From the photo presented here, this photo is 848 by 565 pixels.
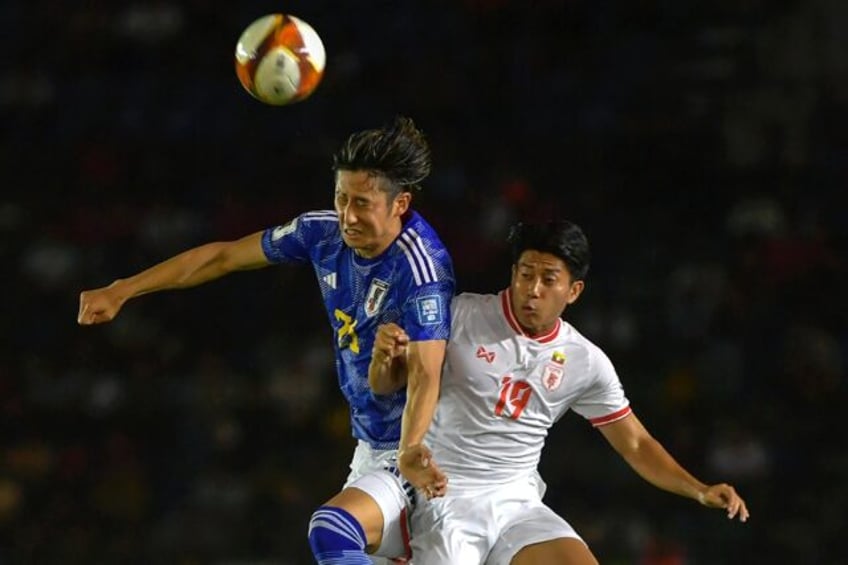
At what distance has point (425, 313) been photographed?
4.44 metres

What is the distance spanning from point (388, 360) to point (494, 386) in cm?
48

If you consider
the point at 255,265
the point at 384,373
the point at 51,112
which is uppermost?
the point at 51,112

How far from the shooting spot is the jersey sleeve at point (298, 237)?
4.76 metres

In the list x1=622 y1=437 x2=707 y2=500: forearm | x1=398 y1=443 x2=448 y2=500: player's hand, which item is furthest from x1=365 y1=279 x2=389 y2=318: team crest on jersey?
x1=622 y1=437 x2=707 y2=500: forearm

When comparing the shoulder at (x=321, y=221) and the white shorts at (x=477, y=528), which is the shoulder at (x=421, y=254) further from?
the white shorts at (x=477, y=528)

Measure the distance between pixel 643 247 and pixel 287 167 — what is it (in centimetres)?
224

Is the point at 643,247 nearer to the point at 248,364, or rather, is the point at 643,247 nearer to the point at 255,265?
the point at 248,364

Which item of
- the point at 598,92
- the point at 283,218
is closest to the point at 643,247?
the point at 598,92

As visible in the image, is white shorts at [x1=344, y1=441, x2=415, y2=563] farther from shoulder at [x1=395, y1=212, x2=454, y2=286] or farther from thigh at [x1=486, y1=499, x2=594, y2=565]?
shoulder at [x1=395, y1=212, x2=454, y2=286]

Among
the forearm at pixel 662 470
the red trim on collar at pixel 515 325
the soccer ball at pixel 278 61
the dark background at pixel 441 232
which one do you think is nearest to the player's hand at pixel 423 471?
the red trim on collar at pixel 515 325

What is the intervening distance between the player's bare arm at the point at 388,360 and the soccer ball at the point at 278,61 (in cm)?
100

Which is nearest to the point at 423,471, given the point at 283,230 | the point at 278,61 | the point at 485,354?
the point at 485,354

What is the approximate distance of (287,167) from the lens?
8758mm

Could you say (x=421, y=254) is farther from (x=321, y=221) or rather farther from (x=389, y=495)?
(x=389, y=495)
